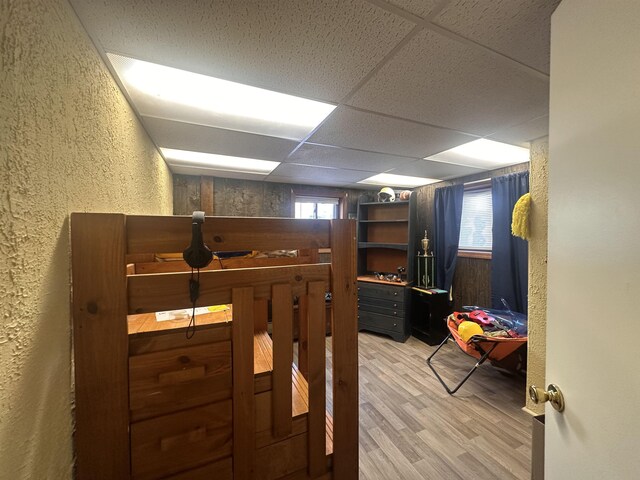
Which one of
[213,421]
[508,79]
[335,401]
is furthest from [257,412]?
[508,79]

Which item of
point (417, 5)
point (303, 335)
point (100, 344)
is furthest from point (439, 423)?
point (417, 5)

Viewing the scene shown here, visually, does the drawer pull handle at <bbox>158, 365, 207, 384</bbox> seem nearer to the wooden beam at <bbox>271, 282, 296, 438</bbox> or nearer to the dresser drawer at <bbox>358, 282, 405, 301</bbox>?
the wooden beam at <bbox>271, 282, 296, 438</bbox>

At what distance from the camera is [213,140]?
201 centimetres

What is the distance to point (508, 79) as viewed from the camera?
4.00 feet

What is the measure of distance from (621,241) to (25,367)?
4.57 ft

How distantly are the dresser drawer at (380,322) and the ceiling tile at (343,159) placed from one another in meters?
1.95

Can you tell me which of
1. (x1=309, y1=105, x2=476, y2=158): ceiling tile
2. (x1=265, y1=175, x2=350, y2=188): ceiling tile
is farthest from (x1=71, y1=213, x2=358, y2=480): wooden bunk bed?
(x1=265, y1=175, x2=350, y2=188): ceiling tile

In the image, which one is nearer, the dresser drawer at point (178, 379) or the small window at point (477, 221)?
the dresser drawer at point (178, 379)

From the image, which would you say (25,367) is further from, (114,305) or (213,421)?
(213,421)

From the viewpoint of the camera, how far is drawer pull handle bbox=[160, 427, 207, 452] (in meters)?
0.82

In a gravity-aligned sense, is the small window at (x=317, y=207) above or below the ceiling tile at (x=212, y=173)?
below

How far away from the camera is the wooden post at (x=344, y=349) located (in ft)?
3.27

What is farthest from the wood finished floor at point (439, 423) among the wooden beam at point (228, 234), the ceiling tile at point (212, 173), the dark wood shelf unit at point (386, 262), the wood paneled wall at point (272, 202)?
the ceiling tile at point (212, 173)

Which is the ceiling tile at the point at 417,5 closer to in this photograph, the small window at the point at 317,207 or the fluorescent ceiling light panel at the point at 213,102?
the fluorescent ceiling light panel at the point at 213,102
